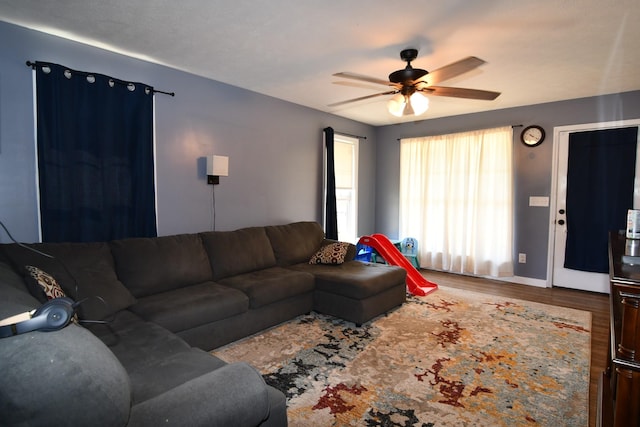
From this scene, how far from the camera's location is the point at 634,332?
3.68 feet

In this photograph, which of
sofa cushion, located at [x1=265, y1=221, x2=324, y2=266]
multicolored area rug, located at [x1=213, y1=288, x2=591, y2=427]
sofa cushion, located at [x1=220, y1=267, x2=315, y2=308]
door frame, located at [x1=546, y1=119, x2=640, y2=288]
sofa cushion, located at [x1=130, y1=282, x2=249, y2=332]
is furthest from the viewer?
door frame, located at [x1=546, y1=119, x2=640, y2=288]

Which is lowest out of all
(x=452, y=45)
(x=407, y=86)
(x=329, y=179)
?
(x=329, y=179)

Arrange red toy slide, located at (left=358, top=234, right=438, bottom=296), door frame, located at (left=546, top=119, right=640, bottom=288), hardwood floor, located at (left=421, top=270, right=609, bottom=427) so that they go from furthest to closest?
1. red toy slide, located at (left=358, top=234, right=438, bottom=296)
2. door frame, located at (left=546, top=119, right=640, bottom=288)
3. hardwood floor, located at (left=421, top=270, right=609, bottom=427)

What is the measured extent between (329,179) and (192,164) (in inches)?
82.8

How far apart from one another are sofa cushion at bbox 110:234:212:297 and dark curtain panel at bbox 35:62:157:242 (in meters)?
0.30

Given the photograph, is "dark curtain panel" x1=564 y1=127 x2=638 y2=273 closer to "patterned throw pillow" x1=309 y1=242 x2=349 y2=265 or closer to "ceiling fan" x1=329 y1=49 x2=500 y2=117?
"ceiling fan" x1=329 y1=49 x2=500 y2=117

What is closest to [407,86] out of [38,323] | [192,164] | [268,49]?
[268,49]

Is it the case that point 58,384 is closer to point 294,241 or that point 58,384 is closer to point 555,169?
point 294,241

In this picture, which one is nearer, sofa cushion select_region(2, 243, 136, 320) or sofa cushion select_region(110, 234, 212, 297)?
sofa cushion select_region(2, 243, 136, 320)

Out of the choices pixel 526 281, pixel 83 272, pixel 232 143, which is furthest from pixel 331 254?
pixel 526 281

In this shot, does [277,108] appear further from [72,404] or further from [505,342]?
[72,404]

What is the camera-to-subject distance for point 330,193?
16.4 ft

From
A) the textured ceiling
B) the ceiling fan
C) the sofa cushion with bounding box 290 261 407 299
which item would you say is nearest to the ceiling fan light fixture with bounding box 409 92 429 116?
the ceiling fan

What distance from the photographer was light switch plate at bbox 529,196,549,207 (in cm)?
462
